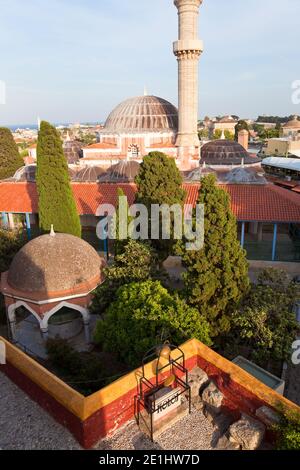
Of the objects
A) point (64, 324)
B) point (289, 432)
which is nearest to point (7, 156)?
point (64, 324)

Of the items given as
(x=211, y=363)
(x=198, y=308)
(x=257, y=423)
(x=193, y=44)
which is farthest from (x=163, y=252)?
(x=193, y=44)

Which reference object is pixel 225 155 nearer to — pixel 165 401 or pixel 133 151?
pixel 133 151

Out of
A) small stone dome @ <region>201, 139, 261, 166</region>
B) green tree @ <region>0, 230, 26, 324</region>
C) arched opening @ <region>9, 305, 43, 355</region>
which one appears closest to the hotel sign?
arched opening @ <region>9, 305, 43, 355</region>

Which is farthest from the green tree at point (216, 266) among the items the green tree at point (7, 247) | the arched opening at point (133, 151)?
the arched opening at point (133, 151)

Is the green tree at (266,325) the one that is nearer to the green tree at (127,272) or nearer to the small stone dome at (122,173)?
the green tree at (127,272)

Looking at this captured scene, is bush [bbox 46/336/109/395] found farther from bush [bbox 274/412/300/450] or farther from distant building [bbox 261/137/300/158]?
distant building [bbox 261/137/300/158]

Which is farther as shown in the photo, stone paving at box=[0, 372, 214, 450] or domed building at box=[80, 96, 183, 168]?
domed building at box=[80, 96, 183, 168]
